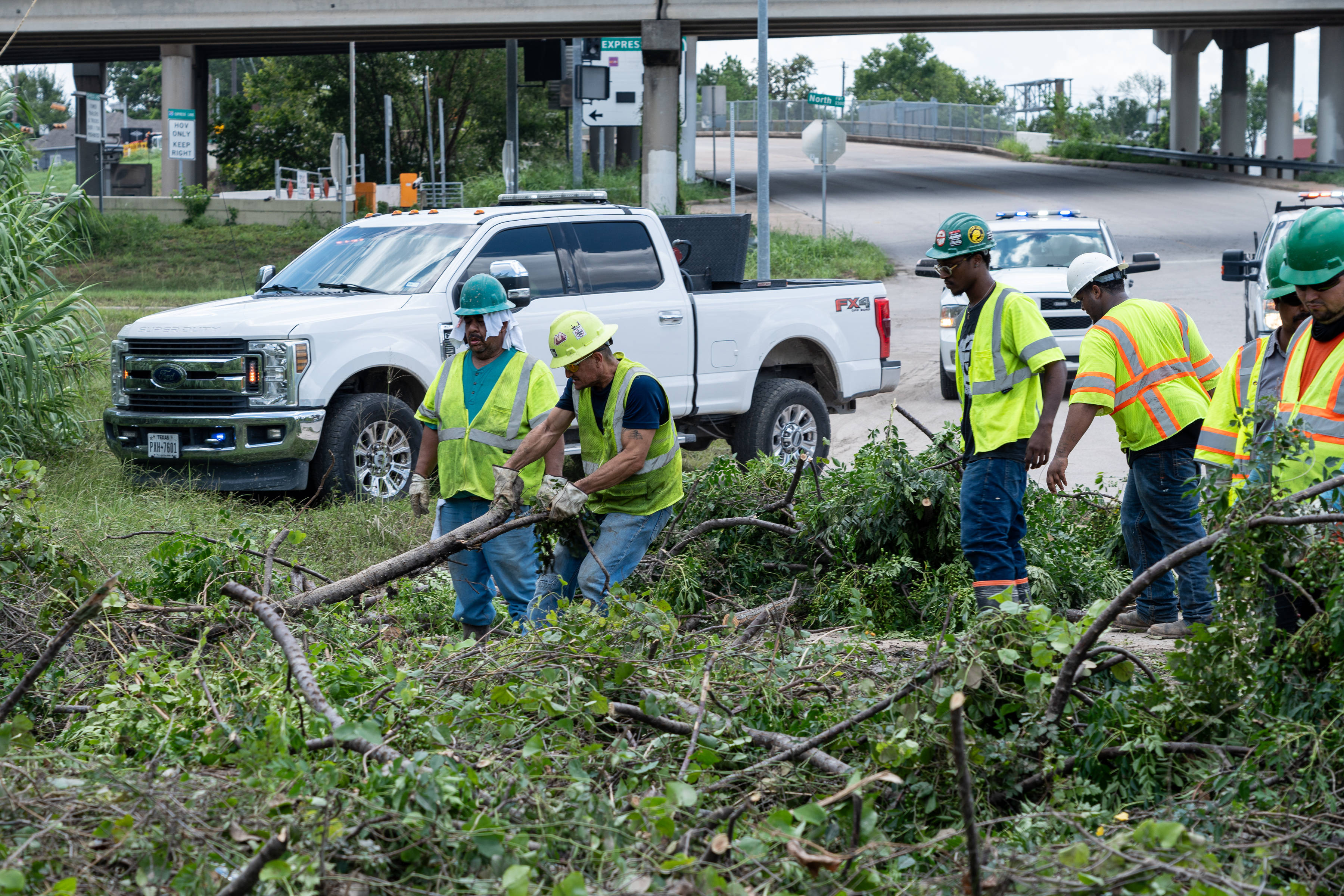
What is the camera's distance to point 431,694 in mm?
3648

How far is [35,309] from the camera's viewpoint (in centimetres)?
904

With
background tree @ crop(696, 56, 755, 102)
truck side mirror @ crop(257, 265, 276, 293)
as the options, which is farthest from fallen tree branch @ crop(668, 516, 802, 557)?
background tree @ crop(696, 56, 755, 102)

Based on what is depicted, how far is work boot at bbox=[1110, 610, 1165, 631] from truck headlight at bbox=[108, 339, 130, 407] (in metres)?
6.46

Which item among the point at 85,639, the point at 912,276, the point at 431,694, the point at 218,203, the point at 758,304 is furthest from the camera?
the point at 218,203

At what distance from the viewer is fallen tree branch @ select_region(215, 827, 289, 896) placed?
252 cm

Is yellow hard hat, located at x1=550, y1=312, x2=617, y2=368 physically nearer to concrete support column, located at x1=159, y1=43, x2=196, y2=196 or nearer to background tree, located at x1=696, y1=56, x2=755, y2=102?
concrete support column, located at x1=159, y1=43, x2=196, y2=196

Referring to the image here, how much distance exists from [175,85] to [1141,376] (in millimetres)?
37828

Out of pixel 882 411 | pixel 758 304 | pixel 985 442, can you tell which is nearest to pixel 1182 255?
pixel 882 411

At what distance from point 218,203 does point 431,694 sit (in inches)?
1313

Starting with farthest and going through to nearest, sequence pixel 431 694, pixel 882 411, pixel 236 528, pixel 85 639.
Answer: pixel 882 411, pixel 236 528, pixel 85 639, pixel 431 694

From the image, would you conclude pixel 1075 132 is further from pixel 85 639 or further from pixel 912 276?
pixel 85 639

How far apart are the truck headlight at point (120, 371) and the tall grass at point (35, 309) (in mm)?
560

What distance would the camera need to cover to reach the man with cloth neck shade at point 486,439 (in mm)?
5695

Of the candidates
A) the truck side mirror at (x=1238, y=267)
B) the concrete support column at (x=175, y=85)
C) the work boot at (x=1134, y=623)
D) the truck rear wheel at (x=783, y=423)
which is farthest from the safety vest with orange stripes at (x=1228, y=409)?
the concrete support column at (x=175, y=85)
